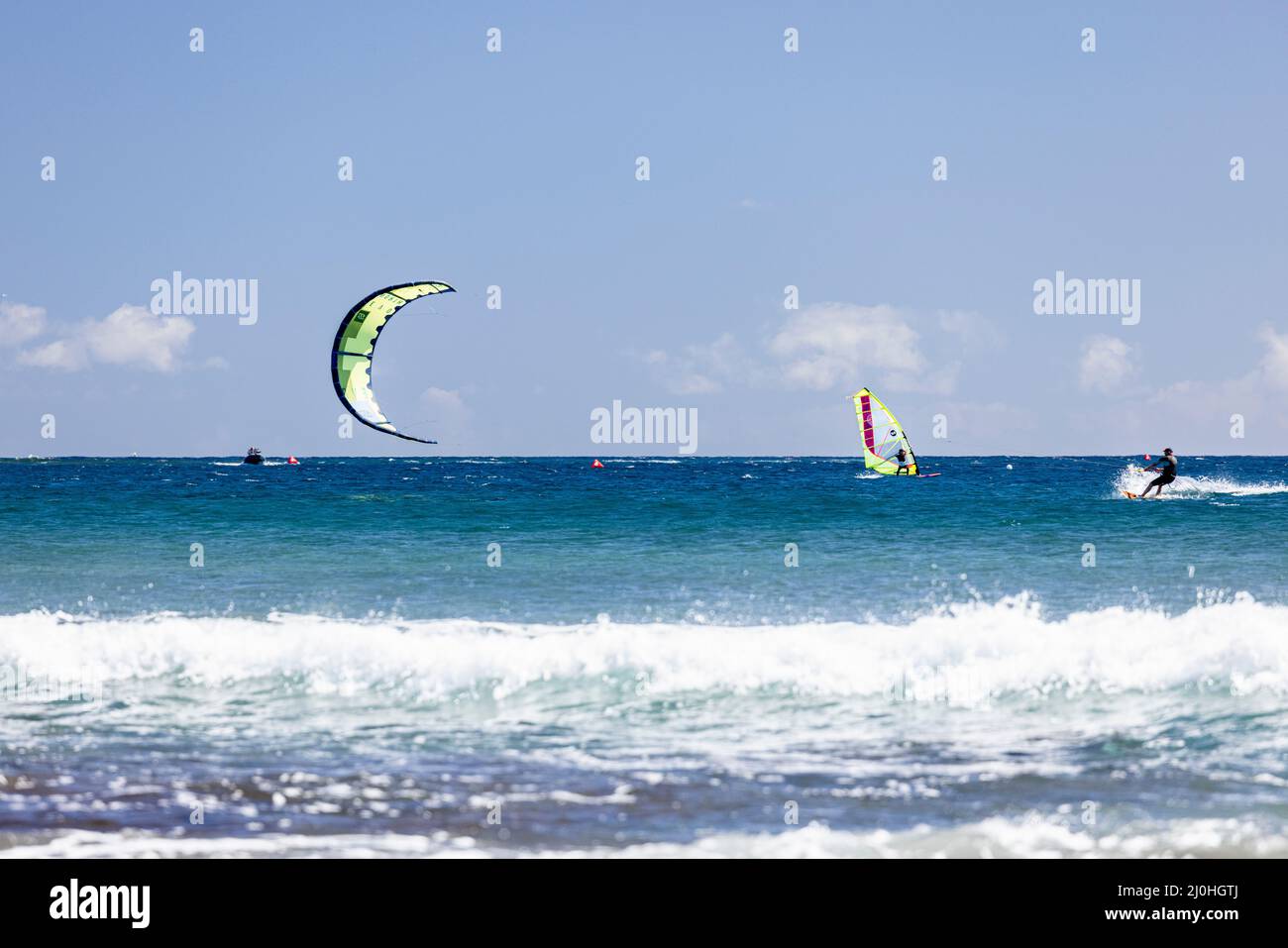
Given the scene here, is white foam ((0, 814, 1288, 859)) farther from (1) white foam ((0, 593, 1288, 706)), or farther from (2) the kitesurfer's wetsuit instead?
(2) the kitesurfer's wetsuit

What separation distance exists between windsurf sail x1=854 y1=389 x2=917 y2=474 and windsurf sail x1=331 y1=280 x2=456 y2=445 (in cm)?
3009

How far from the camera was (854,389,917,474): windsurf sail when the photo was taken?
5056cm

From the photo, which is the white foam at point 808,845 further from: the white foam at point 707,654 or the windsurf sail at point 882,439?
the windsurf sail at point 882,439

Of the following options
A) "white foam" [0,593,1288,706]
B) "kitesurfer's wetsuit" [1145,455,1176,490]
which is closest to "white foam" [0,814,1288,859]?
"white foam" [0,593,1288,706]

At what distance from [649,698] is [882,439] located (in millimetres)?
44193

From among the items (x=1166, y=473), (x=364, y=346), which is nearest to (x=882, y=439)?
(x=1166, y=473)

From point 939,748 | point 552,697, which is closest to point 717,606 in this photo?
point 552,697

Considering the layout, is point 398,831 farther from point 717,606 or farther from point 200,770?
point 717,606

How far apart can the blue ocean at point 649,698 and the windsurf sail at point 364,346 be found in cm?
275

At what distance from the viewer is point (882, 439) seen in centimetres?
5294

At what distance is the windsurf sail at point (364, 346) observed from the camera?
874 inches

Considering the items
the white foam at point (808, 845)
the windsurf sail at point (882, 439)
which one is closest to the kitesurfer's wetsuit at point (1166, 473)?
the windsurf sail at point (882, 439)

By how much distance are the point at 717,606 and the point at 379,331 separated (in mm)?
11443

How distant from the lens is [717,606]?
15.3 metres
